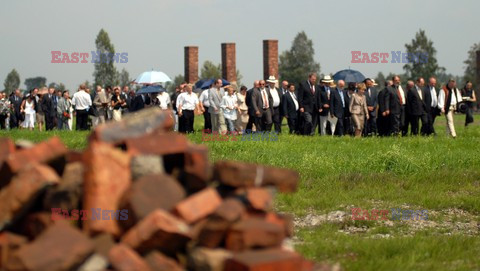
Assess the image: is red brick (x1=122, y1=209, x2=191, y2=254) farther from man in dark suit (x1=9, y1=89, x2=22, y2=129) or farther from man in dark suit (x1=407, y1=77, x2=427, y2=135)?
man in dark suit (x1=9, y1=89, x2=22, y2=129)

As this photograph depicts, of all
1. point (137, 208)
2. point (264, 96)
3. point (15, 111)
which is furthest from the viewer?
point (15, 111)

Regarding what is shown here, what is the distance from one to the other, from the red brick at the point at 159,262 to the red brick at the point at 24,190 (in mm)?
912

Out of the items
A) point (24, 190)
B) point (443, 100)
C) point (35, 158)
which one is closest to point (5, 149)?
point (35, 158)

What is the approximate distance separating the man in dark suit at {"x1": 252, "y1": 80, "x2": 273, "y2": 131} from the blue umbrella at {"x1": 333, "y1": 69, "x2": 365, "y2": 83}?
397 centimetres

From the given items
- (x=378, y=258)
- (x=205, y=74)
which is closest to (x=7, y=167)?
(x=378, y=258)

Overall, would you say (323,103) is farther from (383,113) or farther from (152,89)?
(152,89)

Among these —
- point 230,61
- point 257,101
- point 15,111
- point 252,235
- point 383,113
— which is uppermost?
point 230,61

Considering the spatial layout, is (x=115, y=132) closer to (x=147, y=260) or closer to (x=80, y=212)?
(x=80, y=212)

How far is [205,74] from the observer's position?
108m

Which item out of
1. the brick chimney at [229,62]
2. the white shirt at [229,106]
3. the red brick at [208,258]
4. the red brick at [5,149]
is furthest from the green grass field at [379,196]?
the brick chimney at [229,62]

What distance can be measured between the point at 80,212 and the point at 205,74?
103 m

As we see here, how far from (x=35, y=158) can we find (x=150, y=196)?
103cm

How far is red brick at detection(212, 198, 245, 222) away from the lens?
17.6 ft

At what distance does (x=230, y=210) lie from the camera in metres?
5.41
